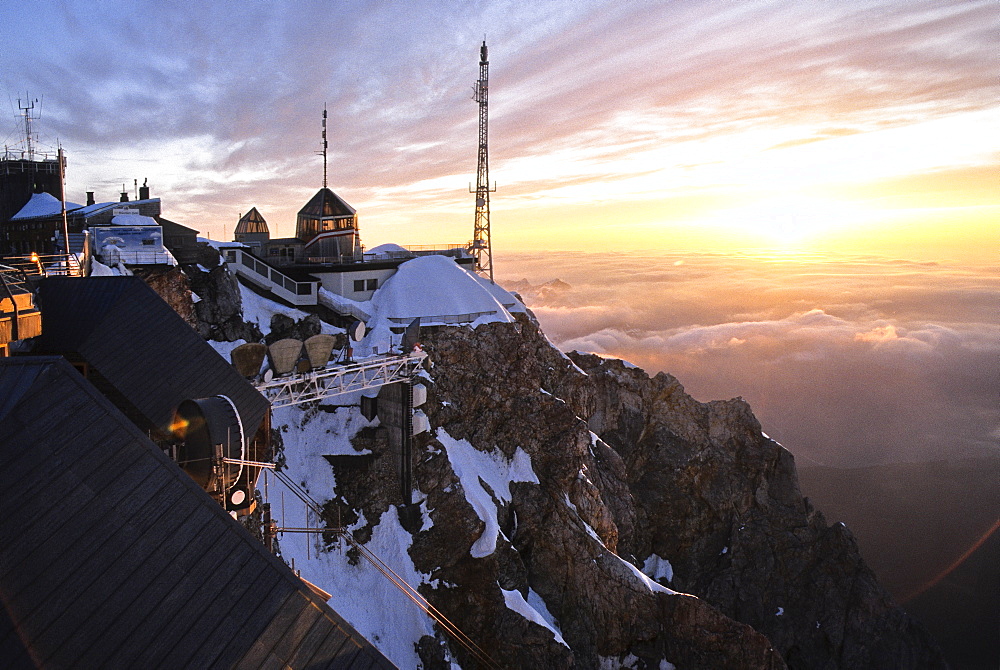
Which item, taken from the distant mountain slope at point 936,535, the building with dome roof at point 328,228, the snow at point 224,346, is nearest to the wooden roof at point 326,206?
the building with dome roof at point 328,228

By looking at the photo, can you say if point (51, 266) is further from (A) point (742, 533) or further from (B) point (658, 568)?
(A) point (742, 533)

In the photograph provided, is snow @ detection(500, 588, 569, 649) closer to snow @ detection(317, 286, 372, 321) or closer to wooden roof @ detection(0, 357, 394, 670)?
snow @ detection(317, 286, 372, 321)

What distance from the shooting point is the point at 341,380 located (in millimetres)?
37625

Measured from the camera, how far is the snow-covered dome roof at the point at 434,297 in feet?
166

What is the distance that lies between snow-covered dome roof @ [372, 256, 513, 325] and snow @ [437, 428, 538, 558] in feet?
38.2

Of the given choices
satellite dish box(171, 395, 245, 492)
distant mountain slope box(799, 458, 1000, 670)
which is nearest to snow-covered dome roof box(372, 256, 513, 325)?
satellite dish box(171, 395, 245, 492)

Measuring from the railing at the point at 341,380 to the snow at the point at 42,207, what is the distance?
30297mm

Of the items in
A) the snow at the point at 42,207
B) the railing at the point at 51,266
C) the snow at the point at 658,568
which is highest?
the snow at the point at 42,207

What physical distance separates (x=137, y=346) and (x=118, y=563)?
13635 mm

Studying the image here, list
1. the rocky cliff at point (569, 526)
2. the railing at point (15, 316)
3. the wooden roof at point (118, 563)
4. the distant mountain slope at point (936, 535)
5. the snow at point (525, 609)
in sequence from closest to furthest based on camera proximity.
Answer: the wooden roof at point (118, 563) → the railing at point (15, 316) → the rocky cliff at point (569, 526) → the snow at point (525, 609) → the distant mountain slope at point (936, 535)

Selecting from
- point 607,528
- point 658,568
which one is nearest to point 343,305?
point 607,528

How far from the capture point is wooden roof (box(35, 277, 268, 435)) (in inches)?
750

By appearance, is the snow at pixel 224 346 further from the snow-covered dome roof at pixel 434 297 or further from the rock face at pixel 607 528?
the snow-covered dome roof at pixel 434 297

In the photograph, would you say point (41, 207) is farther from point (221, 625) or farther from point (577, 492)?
point (221, 625)
